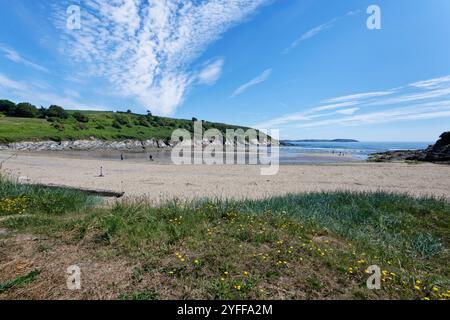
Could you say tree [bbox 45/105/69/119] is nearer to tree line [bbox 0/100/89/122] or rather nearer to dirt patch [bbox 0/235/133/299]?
tree line [bbox 0/100/89/122]

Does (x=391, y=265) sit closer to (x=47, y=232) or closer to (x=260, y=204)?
(x=260, y=204)

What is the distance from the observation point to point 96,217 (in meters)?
5.24

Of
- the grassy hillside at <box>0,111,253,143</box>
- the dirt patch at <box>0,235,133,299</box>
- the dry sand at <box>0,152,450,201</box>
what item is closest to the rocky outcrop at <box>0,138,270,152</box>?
the grassy hillside at <box>0,111,253,143</box>

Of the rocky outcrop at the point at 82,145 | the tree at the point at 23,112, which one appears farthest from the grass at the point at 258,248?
the tree at the point at 23,112

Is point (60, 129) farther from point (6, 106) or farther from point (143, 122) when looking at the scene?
point (143, 122)

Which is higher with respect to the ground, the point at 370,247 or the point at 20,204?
the point at 20,204

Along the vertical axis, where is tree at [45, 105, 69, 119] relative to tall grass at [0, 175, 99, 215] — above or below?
above

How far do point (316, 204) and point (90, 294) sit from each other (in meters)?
6.97

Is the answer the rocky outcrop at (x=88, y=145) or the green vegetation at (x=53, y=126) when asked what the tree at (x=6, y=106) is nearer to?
the green vegetation at (x=53, y=126)

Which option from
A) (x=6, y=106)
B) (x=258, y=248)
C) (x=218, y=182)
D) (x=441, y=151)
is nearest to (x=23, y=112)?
(x=6, y=106)

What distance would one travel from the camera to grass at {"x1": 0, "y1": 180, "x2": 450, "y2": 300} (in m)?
3.14

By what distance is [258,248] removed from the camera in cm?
412
